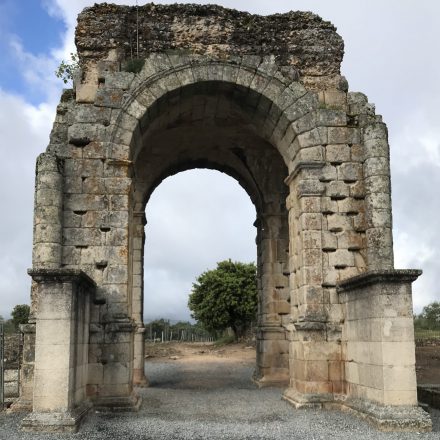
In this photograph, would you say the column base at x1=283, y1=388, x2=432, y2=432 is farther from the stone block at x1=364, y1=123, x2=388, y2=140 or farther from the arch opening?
the arch opening

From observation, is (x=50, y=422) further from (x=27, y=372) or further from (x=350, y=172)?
(x=350, y=172)

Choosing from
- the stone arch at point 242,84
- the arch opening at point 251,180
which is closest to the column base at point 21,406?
the stone arch at point 242,84

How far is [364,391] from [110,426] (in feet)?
11.4

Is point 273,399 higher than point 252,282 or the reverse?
the reverse

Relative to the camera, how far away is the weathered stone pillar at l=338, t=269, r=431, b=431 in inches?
276

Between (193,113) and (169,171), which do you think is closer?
(193,113)

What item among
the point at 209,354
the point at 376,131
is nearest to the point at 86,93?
the point at 376,131

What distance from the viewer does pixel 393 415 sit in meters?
6.98

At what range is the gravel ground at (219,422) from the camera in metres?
6.76

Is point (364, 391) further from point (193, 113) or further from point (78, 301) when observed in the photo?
point (193, 113)

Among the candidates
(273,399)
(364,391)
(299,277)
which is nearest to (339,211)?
(299,277)

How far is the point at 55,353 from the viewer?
7.01 metres

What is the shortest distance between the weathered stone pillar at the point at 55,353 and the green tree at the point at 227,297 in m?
20.7

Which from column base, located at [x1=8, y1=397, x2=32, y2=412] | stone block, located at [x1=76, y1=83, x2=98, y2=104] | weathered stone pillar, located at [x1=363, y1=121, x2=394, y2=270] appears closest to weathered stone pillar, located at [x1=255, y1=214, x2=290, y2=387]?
weathered stone pillar, located at [x1=363, y1=121, x2=394, y2=270]
